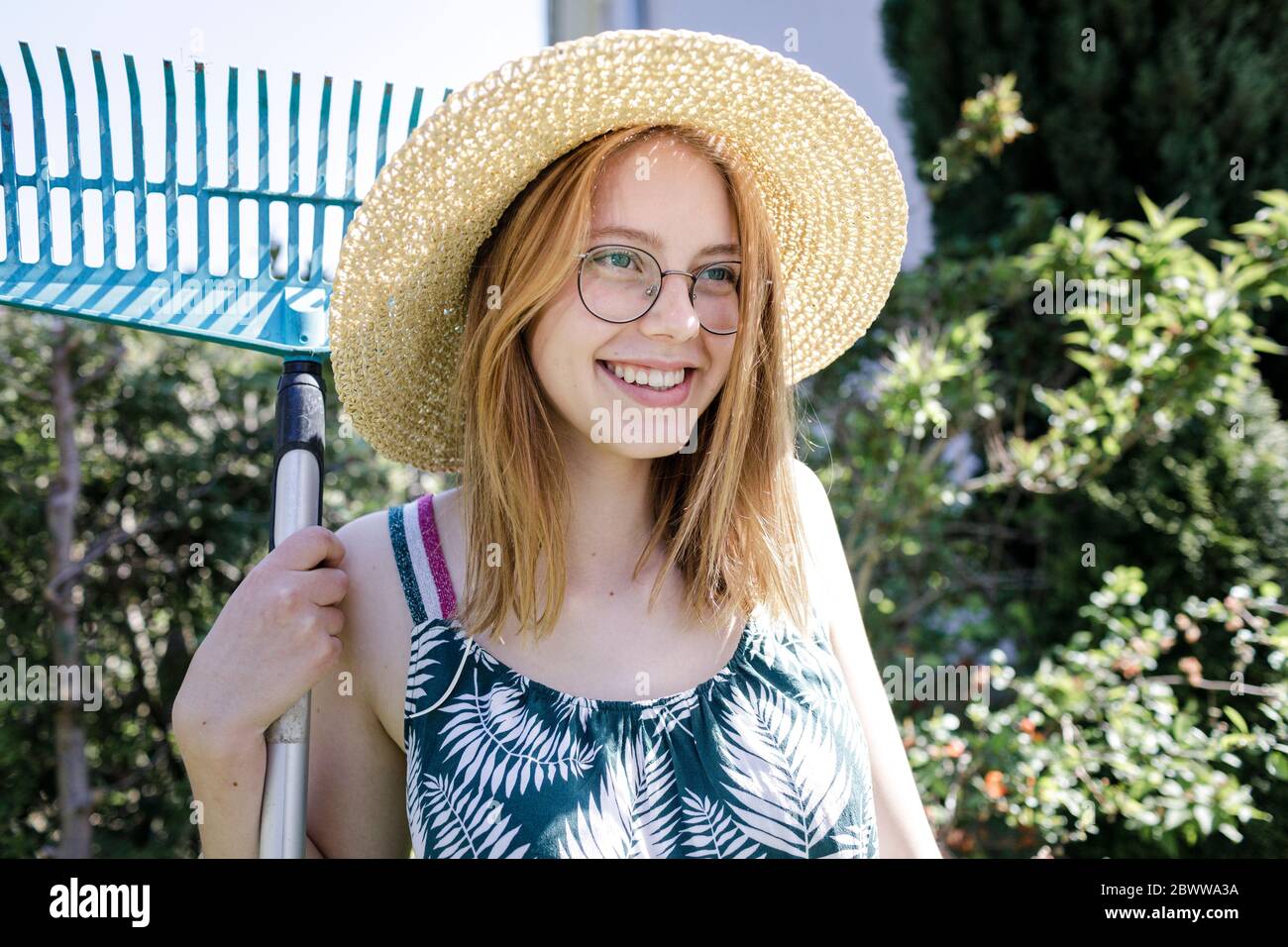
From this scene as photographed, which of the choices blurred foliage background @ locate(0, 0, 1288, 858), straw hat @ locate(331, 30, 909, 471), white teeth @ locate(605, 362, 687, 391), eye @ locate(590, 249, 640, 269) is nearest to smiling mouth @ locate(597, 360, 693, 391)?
white teeth @ locate(605, 362, 687, 391)

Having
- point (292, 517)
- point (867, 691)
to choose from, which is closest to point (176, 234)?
point (292, 517)

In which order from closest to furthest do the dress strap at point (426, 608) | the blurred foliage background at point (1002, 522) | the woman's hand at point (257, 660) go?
the woman's hand at point (257, 660)
the dress strap at point (426, 608)
the blurred foliage background at point (1002, 522)

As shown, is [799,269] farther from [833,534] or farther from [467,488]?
[467,488]

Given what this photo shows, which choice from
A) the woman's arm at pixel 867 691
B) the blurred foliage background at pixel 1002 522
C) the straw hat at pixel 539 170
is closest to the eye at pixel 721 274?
the straw hat at pixel 539 170

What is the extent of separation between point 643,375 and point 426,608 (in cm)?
48

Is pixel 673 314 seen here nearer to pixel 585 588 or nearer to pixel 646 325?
pixel 646 325

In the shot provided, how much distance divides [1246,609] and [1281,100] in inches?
93.7

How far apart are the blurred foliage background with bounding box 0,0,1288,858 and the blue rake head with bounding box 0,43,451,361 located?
58.7 inches

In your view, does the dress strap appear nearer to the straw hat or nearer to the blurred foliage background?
the straw hat

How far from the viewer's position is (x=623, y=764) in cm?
149

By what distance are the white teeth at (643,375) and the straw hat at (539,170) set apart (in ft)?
1.04

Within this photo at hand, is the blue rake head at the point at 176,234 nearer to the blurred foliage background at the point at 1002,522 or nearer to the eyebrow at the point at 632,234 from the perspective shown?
the eyebrow at the point at 632,234

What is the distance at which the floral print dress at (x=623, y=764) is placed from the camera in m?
1.44
